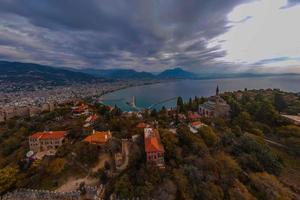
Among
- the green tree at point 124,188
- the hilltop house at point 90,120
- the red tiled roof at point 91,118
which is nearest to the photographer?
the green tree at point 124,188

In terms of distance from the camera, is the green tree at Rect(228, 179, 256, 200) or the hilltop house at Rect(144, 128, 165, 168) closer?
the green tree at Rect(228, 179, 256, 200)

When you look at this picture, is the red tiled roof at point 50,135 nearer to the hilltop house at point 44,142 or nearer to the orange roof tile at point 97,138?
the hilltop house at point 44,142

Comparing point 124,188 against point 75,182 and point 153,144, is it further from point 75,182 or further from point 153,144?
point 75,182

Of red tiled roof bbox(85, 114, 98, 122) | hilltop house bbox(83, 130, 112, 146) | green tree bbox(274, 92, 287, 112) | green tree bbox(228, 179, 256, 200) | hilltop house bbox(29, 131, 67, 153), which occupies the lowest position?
green tree bbox(228, 179, 256, 200)

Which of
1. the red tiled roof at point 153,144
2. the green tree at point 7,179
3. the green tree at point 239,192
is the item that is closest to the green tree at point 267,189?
the green tree at point 239,192

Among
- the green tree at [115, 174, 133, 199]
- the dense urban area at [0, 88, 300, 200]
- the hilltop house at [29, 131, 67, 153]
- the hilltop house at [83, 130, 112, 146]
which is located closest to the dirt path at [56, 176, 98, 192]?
the dense urban area at [0, 88, 300, 200]

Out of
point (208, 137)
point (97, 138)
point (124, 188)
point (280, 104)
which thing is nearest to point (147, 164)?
point (124, 188)

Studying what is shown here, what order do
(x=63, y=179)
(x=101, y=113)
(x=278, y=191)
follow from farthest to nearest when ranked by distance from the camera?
(x=101, y=113) → (x=63, y=179) → (x=278, y=191)

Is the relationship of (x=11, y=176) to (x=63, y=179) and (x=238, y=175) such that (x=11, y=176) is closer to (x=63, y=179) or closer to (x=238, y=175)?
(x=63, y=179)

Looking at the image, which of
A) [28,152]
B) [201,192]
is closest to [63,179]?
[28,152]

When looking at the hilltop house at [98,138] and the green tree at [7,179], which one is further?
the hilltop house at [98,138]

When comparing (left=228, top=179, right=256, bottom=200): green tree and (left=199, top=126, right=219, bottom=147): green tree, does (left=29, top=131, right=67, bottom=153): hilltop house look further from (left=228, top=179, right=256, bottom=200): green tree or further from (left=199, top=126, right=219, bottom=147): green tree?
(left=228, top=179, right=256, bottom=200): green tree
